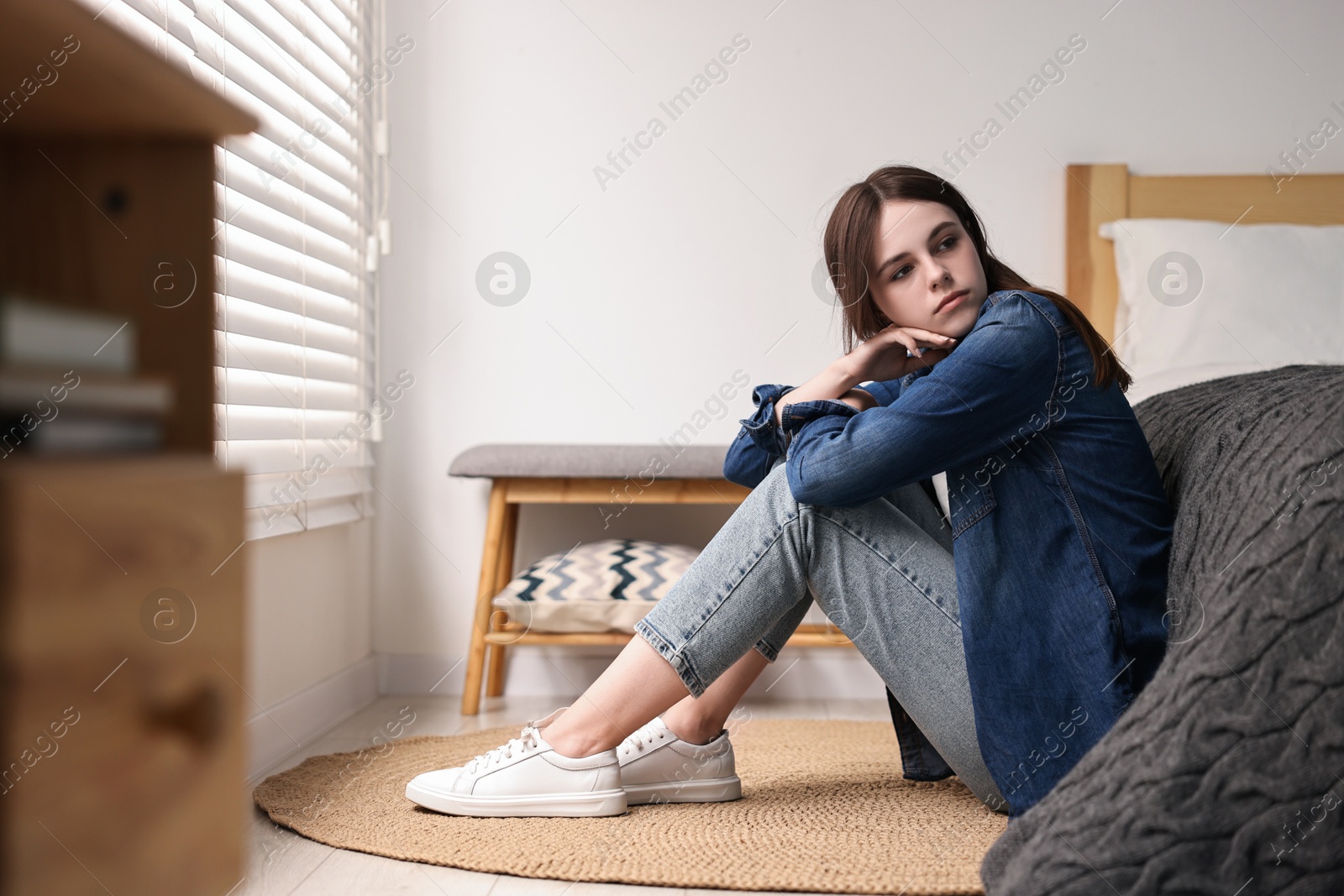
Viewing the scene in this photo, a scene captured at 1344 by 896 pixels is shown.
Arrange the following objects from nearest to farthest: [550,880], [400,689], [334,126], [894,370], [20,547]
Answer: [20,547], [550,880], [894,370], [334,126], [400,689]

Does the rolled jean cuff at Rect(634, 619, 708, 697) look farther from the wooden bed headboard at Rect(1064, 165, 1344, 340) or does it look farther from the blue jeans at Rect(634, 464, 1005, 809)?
the wooden bed headboard at Rect(1064, 165, 1344, 340)

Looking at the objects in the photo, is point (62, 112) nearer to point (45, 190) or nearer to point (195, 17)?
point (45, 190)

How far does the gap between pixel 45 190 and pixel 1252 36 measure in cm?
239

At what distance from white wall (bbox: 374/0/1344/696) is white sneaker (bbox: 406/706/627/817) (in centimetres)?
93

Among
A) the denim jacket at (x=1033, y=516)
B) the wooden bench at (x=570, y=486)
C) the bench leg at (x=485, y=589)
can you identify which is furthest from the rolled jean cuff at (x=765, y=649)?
the bench leg at (x=485, y=589)

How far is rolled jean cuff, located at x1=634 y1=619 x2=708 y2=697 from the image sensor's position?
3.60ft

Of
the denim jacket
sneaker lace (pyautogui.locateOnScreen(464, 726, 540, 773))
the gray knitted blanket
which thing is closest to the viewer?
the gray knitted blanket

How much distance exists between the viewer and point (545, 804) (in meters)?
1.16

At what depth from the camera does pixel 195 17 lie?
52.9 inches

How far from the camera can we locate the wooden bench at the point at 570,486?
182cm

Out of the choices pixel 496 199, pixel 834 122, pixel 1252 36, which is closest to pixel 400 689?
pixel 496 199

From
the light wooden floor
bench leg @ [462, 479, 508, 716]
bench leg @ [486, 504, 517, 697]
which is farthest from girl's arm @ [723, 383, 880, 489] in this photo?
bench leg @ [486, 504, 517, 697]

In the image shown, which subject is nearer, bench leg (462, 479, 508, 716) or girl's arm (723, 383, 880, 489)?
girl's arm (723, 383, 880, 489)

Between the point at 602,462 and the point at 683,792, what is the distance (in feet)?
2.36
